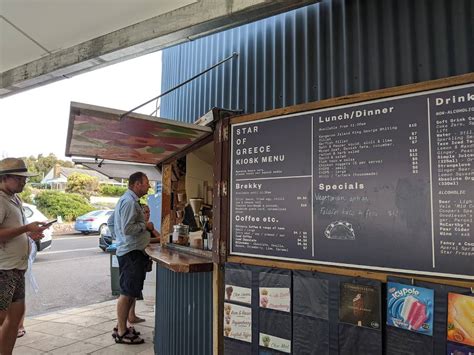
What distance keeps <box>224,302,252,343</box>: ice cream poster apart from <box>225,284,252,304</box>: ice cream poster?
0.04 meters

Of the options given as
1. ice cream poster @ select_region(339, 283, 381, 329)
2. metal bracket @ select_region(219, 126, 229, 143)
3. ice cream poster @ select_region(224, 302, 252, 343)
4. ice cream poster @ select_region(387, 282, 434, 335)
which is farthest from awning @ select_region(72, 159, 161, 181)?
ice cream poster @ select_region(387, 282, 434, 335)

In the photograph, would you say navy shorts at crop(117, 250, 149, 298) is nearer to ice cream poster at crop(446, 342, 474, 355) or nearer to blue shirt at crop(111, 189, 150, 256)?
blue shirt at crop(111, 189, 150, 256)

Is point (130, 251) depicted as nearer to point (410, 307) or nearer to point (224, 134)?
point (224, 134)

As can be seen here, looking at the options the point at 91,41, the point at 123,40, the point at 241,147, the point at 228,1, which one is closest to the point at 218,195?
the point at 241,147

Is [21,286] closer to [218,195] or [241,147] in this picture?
[218,195]

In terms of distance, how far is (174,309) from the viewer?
10.5 feet

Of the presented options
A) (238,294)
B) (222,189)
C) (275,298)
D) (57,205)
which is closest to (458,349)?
(275,298)

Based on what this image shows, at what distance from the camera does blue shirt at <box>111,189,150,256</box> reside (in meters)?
3.84

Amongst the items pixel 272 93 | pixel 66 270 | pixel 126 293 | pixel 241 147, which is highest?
pixel 272 93

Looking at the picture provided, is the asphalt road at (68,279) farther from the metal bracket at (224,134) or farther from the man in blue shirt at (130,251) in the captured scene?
the metal bracket at (224,134)

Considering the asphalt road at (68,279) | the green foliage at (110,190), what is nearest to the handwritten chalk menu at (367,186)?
the asphalt road at (68,279)

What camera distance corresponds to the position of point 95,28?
3160 mm

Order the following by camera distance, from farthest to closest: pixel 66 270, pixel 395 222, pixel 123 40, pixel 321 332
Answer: pixel 66 270 → pixel 123 40 → pixel 321 332 → pixel 395 222

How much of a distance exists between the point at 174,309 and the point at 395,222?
2.22 m
